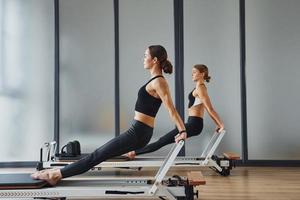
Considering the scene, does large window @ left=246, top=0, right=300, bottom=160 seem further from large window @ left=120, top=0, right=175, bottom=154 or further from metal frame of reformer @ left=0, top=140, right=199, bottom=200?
metal frame of reformer @ left=0, top=140, right=199, bottom=200

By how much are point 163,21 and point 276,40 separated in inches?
68.3

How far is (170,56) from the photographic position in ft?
20.1

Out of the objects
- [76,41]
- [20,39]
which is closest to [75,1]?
[76,41]

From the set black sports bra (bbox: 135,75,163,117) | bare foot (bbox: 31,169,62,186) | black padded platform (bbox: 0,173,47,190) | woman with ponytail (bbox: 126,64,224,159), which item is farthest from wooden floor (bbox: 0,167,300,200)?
black padded platform (bbox: 0,173,47,190)

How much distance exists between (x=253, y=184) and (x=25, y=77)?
12.3ft

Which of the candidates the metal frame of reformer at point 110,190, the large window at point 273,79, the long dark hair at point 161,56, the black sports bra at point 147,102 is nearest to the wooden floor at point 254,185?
the large window at point 273,79

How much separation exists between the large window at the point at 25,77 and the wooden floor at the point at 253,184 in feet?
1.90

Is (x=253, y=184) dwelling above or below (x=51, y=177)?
below

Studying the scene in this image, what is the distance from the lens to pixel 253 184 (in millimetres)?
4289

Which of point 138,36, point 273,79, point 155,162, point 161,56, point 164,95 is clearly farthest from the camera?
point 138,36

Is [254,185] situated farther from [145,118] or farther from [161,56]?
[161,56]

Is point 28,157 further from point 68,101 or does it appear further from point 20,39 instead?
point 20,39

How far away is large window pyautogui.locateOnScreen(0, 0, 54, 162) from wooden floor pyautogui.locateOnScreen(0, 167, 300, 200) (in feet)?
1.90

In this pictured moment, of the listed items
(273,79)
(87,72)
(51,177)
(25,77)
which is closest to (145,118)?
(51,177)
